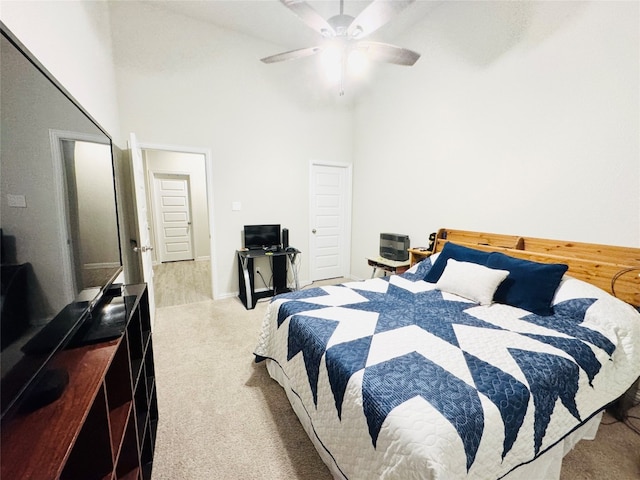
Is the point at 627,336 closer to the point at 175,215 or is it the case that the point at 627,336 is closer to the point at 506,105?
the point at 506,105

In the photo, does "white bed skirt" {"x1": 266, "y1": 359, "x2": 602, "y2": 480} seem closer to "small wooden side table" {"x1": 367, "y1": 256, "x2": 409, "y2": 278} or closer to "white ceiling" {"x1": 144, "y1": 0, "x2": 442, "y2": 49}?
"small wooden side table" {"x1": 367, "y1": 256, "x2": 409, "y2": 278}

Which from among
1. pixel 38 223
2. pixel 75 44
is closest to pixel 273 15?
pixel 75 44

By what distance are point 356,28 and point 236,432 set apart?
2894 mm

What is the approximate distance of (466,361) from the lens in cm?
121

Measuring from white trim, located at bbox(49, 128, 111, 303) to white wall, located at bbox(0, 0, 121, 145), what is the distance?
0.57m

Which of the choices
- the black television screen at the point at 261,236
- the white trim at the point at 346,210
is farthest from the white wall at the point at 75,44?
the white trim at the point at 346,210

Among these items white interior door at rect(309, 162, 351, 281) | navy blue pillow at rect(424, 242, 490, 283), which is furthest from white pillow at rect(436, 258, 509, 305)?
white interior door at rect(309, 162, 351, 281)

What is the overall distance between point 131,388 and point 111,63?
331 cm

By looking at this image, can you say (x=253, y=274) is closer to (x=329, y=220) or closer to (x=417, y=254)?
(x=329, y=220)

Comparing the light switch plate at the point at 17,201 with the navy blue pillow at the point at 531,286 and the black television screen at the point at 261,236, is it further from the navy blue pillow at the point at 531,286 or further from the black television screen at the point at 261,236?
the black television screen at the point at 261,236

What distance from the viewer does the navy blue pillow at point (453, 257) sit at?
229cm

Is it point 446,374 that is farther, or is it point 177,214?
point 177,214

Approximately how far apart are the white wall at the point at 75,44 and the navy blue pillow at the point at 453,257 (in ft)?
9.43

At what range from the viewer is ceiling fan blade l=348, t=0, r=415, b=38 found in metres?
1.69
